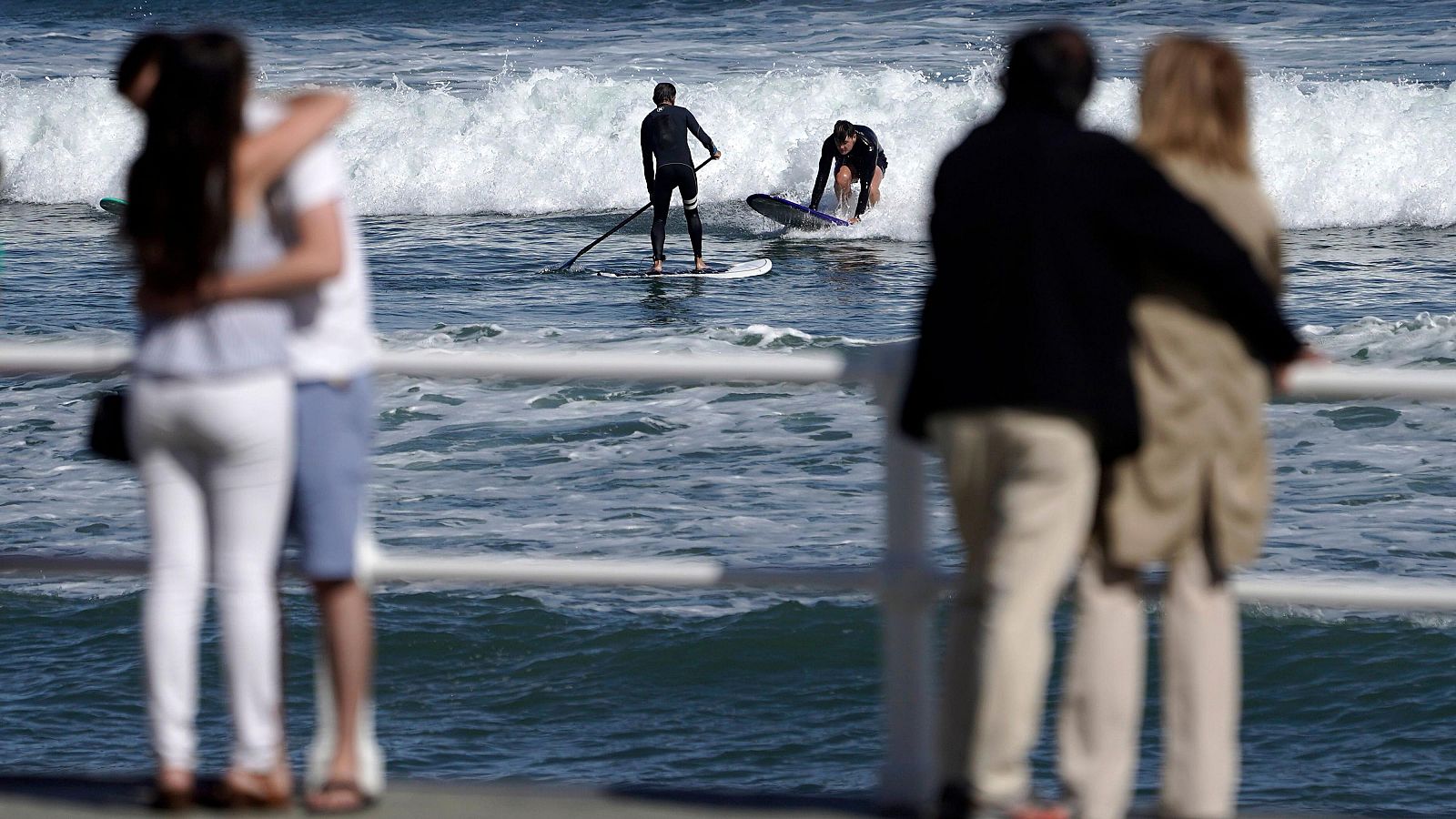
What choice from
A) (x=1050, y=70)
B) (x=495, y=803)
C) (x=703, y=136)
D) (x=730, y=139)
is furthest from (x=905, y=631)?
(x=730, y=139)

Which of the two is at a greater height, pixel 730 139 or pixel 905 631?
pixel 905 631

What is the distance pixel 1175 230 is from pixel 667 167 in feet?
45.5

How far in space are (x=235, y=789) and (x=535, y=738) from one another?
9.38ft

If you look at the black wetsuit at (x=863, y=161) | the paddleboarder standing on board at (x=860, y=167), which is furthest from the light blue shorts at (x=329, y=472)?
the black wetsuit at (x=863, y=161)

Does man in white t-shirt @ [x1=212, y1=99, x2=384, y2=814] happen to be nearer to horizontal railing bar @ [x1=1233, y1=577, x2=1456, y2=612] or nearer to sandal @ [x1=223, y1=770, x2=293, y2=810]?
sandal @ [x1=223, y1=770, x2=293, y2=810]

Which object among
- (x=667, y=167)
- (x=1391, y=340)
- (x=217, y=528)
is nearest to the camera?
(x=217, y=528)

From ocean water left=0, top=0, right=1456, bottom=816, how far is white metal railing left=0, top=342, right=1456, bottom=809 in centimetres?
37

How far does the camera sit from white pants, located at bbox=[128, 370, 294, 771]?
8.73 feet

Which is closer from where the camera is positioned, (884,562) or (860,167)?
(884,562)

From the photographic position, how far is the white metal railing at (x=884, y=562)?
2.81 metres

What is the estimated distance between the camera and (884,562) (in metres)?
2.95

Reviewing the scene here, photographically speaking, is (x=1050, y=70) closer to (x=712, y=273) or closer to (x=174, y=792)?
(x=174, y=792)

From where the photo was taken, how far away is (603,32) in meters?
31.7

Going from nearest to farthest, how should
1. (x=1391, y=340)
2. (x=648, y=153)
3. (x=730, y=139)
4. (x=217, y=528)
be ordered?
(x=217, y=528)
(x=1391, y=340)
(x=648, y=153)
(x=730, y=139)
